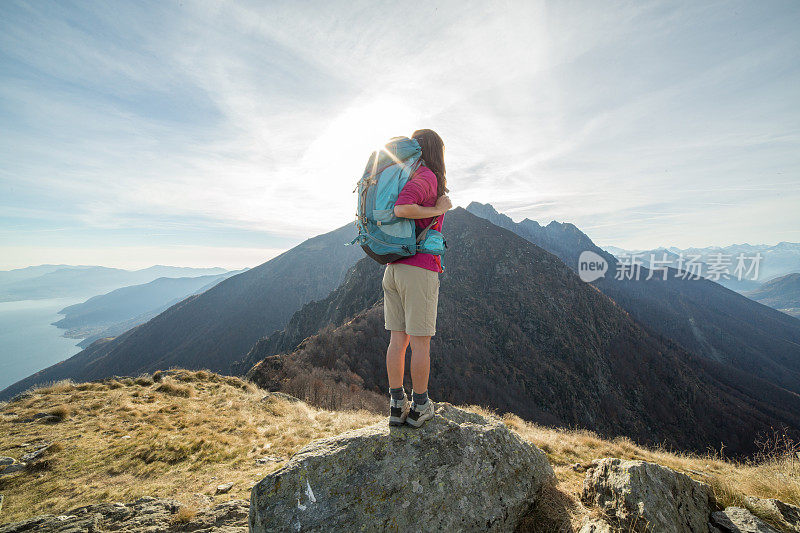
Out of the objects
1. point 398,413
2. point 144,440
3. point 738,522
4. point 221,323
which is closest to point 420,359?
point 398,413

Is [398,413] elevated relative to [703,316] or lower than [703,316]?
elevated

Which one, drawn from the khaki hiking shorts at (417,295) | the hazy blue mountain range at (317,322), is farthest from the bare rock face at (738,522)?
the hazy blue mountain range at (317,322)

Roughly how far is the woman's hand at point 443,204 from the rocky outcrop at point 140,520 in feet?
13.7

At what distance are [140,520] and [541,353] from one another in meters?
67.9

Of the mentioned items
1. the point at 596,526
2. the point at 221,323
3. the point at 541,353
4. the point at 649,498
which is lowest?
the point at 541,353

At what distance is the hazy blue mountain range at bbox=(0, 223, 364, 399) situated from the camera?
108m

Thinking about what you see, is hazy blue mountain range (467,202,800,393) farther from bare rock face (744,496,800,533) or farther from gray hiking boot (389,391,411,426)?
gray hiking boot (389,391,411,426)

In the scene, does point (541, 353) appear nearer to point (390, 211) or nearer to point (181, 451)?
point (181, 451)

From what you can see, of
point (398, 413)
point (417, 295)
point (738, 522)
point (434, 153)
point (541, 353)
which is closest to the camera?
point (738, 522)

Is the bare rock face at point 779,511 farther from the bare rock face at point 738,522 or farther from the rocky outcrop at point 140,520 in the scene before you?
the rocky outcrop at point 140,520

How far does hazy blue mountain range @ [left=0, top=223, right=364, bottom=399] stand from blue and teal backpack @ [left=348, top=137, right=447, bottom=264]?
99242 mm

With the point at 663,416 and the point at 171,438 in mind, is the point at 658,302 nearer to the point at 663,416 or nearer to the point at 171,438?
the point at 663,416

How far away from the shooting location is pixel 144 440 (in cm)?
676

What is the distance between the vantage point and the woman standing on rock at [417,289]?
321 centimetres
